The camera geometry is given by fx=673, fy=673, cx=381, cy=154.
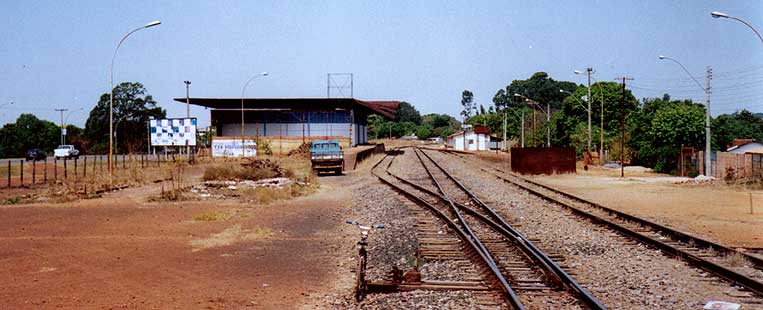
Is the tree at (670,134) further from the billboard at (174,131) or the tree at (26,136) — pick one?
the tree at (26,136)

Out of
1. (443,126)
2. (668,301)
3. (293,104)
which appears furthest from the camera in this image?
(443,126)

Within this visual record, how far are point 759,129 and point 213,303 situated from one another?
332ft

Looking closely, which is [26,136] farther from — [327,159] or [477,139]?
[327,159]

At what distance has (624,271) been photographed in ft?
34.8

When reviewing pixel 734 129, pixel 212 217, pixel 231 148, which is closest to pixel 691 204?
pixel 212 217

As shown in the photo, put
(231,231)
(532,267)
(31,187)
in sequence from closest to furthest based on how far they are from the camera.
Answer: (532,267), (231,231), (31,187)

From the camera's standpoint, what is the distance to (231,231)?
52.5 feet

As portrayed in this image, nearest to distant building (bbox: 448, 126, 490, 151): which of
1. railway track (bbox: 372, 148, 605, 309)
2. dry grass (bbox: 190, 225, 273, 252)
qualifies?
railway track (bbox: 372, 148, 605, 309)

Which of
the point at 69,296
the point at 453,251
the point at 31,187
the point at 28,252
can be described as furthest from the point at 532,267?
the point at 31,187

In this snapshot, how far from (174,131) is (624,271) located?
138ft

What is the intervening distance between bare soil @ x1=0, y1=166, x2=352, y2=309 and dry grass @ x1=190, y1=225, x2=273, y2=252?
0.07 ft

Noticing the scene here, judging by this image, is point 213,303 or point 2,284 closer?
point 213,303

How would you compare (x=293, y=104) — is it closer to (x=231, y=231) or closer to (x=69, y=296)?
(x=231, y=231)

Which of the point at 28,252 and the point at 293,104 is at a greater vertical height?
the point at 293,104
